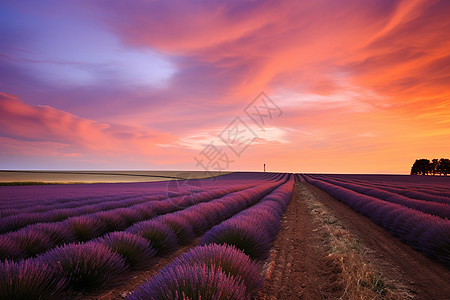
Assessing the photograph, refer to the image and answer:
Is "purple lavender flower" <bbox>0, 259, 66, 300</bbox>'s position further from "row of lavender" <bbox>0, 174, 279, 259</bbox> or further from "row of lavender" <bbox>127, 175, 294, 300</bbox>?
"row of lavender" <bbox>0, 174, 279, 259</bbox>

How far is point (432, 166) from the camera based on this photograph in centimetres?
7350

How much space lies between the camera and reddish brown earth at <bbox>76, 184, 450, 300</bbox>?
3141 mm

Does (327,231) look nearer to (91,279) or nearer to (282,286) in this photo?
(282,286)

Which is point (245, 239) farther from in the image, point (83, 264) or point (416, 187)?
point (416, 187)

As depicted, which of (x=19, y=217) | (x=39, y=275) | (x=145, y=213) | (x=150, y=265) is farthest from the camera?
(x=145, y=213)

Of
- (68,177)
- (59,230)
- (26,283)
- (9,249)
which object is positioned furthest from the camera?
(68,177)

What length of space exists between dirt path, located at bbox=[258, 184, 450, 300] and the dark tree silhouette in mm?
87789

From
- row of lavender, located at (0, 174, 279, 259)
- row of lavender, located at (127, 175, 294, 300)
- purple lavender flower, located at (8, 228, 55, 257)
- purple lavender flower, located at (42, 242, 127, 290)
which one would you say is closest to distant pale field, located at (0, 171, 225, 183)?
row of lavender, located at (0, 174, 279, 259)

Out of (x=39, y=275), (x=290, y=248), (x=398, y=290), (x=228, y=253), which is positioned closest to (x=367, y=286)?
(x=398, y=290)

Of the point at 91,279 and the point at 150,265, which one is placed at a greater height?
the point at 91,279

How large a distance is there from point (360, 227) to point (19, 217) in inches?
388

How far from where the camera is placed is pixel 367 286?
10.8ft

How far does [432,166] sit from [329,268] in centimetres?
9360

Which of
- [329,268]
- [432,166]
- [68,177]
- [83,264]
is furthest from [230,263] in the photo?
[432,166]
